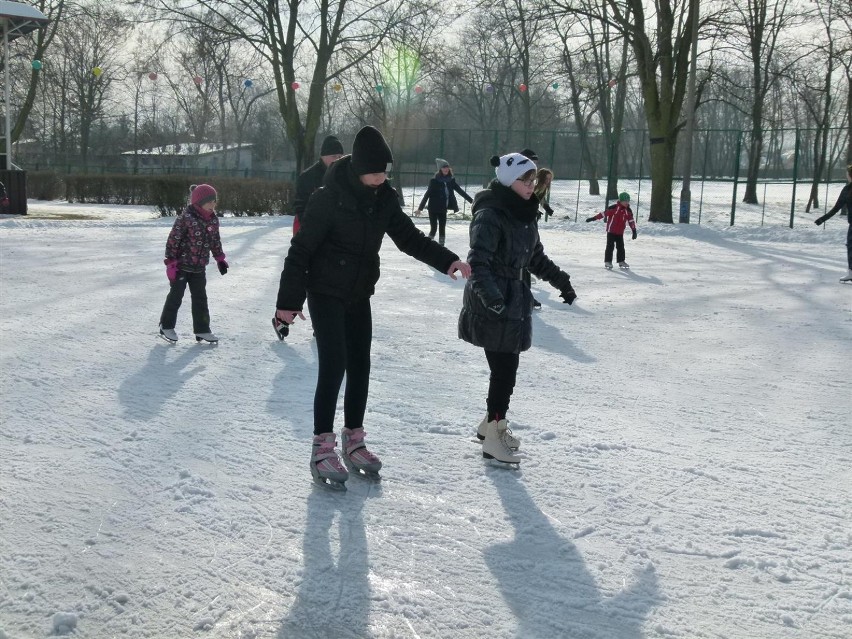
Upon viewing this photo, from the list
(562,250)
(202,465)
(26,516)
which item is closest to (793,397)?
(202,465)

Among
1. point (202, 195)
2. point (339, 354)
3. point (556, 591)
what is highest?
point (202, 195)

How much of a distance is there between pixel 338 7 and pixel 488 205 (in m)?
24.5

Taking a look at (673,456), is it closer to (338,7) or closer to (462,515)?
(462,515)

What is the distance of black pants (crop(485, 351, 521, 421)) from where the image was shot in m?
4.02

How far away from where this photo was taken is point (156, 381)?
5.41m

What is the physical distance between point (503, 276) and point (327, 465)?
1144 mm

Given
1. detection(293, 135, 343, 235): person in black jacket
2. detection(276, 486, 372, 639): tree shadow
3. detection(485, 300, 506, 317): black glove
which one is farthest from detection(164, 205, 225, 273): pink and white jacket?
detection(276, 486, 372, 639): tree shadow

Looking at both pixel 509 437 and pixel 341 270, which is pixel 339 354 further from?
pixel 509 437

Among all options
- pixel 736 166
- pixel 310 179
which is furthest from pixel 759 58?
pixel 310 179

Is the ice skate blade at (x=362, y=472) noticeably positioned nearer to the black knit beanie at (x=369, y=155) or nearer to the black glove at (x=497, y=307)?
the black glove at (x=497, y=307)

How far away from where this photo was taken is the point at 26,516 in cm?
318

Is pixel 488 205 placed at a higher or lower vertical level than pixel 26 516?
higher

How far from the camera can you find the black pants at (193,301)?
6633 mm

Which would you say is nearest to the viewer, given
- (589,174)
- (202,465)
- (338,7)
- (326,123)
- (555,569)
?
(555,569)
